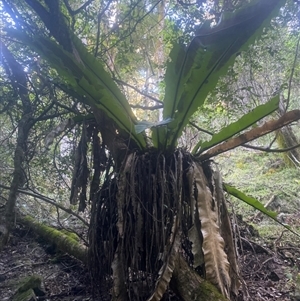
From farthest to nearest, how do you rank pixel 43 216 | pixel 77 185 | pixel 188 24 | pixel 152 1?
pixel 43 216, pixel 152 1, pixel 188 24, pixel 77 185

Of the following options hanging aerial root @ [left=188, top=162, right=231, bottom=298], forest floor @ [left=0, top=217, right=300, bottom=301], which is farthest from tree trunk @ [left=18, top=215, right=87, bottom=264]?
hanging aerial root @ [left=188, top=162, right=231, bottom=298]

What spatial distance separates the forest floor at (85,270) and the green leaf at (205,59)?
86cm

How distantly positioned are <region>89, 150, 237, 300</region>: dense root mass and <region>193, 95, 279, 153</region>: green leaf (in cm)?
16

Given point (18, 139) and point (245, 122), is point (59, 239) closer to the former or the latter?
point (18, 139)

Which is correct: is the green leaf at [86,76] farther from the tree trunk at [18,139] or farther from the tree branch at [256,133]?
the tree trunk at [18,139]

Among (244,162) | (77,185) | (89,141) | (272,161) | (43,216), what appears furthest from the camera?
(244,162)

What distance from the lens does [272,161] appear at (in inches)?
226

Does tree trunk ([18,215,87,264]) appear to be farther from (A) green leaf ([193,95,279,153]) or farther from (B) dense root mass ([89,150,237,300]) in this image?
(A) green leaf ([193,95,279,153])

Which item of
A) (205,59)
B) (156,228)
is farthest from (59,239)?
(205,59)

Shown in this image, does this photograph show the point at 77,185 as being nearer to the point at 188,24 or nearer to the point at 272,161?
the point at 188,24

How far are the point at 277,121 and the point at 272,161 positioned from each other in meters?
4.45

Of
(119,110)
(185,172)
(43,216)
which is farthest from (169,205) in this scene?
(43,216)

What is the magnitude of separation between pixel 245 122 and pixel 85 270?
155 centimetres

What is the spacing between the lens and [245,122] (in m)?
1.69
